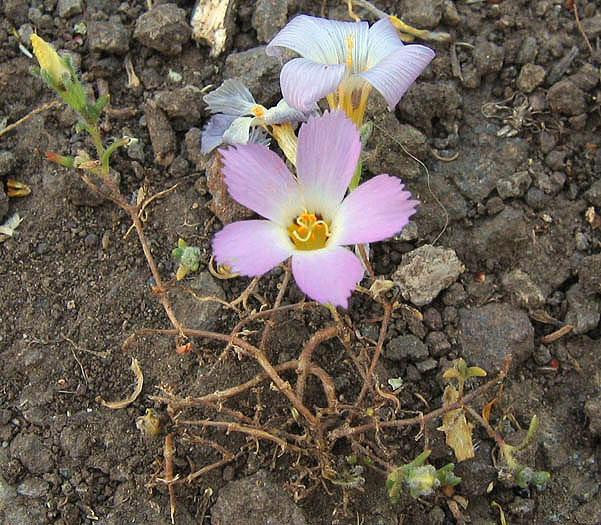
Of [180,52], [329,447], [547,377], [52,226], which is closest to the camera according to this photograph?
[329,447]

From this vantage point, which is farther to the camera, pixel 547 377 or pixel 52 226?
pixel 52 226

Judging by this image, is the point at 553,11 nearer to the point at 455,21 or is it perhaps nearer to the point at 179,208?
the point at 455,21

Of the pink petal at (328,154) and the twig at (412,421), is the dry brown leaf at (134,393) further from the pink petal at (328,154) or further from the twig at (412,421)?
the pink petal at (328,154)

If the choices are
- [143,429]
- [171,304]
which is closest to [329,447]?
[143,429]

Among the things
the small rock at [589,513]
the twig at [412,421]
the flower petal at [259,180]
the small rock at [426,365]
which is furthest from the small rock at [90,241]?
the small rock at [589,513]

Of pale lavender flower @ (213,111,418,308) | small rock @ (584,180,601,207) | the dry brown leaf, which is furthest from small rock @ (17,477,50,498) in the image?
small rock @ (584,180,601,207)

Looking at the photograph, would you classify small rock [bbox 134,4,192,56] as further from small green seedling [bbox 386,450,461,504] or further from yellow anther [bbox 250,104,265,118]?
small green seedling [bbox 386,450,461,504]
